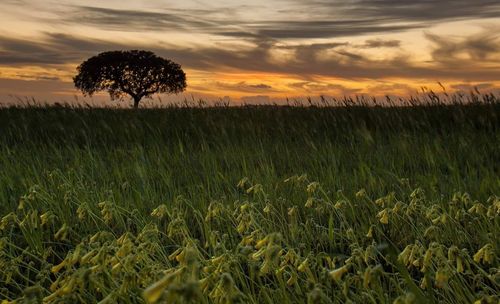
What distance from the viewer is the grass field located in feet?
7.79

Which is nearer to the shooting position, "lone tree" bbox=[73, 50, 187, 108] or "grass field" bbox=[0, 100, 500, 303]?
"grass field" bbox=[0, 100, 500, 303]

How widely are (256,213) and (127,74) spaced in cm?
4754

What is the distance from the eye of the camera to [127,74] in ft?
165

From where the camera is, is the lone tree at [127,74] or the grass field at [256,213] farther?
the lone tree at [127,74]

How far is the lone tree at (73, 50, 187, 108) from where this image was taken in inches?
1959

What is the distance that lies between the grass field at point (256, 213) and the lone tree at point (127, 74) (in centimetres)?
3591

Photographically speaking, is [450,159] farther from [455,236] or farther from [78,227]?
[78,227]

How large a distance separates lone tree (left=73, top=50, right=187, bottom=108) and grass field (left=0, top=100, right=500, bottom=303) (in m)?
35.9

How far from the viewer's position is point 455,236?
435 cm

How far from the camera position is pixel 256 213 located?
4395 mm

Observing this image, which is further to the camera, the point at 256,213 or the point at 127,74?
the point at 127,74

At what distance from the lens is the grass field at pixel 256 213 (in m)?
2.38

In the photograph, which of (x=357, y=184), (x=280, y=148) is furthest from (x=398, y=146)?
(x=357, y=184)

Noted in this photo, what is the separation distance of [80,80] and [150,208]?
47.7 meters
